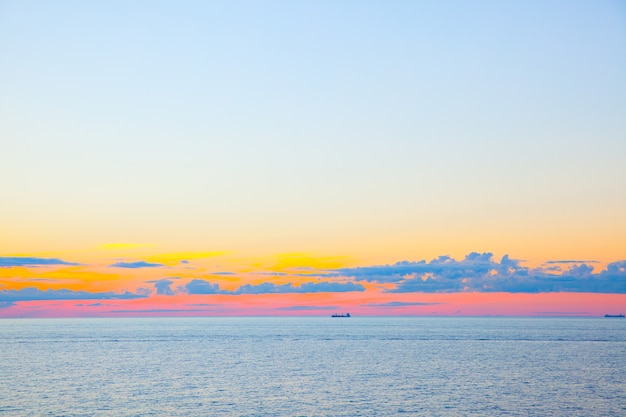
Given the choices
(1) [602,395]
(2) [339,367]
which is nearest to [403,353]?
(2) [339,367]

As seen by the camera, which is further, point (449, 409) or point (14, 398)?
point (14, 398)

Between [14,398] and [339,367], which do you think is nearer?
[14,398]

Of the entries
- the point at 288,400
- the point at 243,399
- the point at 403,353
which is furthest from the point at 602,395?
the point at 403,353

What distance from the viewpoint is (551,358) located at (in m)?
148

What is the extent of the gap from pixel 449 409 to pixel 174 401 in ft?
112

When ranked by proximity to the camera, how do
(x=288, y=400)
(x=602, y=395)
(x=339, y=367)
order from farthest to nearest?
(x=339, y=367) → (x=602, y=395) → (x=288, y=400)

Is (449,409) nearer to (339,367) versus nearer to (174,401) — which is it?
(174,401)

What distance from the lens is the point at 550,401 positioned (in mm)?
83688

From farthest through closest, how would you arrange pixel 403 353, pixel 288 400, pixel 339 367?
pixel 403 353
pixel 339 367
pixel 288 400

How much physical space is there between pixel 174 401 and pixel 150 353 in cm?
8644

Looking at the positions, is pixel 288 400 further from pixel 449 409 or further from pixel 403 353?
pixel 403 353

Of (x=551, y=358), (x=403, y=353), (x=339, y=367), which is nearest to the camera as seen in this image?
(x=339, y=367)

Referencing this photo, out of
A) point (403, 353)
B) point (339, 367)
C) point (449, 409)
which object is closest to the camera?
point (449, 409)

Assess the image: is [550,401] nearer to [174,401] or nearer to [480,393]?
[480,393]
